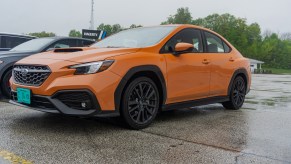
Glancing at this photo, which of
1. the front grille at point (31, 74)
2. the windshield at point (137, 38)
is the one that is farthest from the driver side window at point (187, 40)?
the front grille at point (31, 74)

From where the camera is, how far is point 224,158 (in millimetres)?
3654

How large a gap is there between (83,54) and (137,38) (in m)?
1.24

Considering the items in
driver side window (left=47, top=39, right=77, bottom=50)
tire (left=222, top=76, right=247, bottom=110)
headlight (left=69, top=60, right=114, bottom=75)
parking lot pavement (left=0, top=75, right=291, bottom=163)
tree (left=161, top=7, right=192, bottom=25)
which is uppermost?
tree (left=161, top=7, right=192, bottom=25)

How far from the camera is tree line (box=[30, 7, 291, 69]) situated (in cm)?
9212

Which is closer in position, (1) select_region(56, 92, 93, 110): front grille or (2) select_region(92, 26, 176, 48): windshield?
(1) select_region(56, 92, 93, 110): front grille

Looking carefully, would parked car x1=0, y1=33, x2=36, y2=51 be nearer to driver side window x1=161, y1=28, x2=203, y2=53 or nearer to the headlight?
driver side window x1=161, y1=28, x2=203, y2=53

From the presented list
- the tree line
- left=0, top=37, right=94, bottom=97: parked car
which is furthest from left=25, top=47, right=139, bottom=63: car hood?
the tree line

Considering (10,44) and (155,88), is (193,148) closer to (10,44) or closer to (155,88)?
(155,88)

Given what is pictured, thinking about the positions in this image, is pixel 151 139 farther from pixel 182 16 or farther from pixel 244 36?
pixel 182 16

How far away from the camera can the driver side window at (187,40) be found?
209 inches

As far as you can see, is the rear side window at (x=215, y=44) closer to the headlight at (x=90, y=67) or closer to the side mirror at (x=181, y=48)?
the side mirror at (x=181, y=48)

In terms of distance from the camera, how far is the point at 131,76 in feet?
15.4

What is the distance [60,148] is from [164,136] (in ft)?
4.47

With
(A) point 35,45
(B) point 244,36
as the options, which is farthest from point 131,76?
(B) point 244,36
